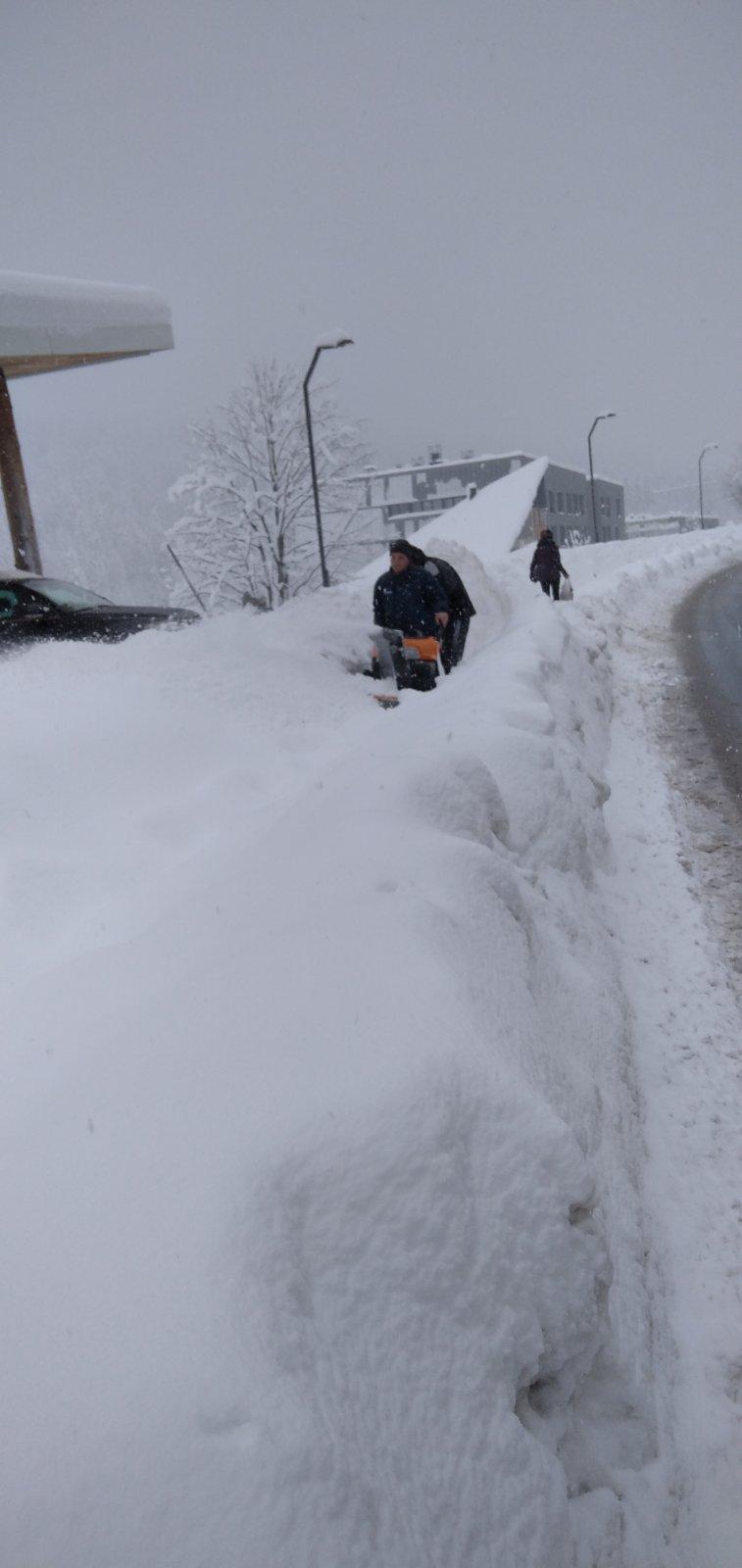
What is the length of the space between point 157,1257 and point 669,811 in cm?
498

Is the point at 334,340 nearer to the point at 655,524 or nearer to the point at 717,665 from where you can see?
the point at 717,665

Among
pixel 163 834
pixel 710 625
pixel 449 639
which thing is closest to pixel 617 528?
pixel 710 625

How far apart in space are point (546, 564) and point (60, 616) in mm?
9293

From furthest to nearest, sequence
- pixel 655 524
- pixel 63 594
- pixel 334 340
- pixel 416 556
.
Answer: pixel 655 524 → pixel 334 340 → pixel 63 594 → pixel 416 556

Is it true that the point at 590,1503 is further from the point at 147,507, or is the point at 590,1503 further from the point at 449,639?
the point at 147,507

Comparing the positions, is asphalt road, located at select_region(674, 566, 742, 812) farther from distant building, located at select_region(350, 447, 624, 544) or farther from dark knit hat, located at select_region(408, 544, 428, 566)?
distant building, located at select_region(350, 447, 624, 544)

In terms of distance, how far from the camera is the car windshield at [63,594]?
858 centimetres

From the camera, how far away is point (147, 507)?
11475 cm

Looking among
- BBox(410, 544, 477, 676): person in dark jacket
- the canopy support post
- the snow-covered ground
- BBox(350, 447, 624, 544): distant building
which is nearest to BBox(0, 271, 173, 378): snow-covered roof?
the canopy support post

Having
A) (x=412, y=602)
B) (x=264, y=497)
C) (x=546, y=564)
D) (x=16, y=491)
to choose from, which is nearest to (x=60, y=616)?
(x=412, y=602)

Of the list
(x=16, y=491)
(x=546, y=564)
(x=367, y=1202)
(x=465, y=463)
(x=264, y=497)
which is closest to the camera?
(x=367, y=1202)

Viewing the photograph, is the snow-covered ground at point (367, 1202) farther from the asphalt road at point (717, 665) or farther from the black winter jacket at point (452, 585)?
the black winter jacket at point (452, 585)

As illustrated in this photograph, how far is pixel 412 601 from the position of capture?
323 inches

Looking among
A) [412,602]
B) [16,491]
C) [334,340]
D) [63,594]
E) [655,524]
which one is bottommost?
[655,524]
